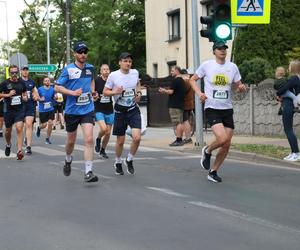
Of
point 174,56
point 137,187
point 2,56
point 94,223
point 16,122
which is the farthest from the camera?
point 2,56

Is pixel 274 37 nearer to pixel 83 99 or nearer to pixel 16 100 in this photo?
pixel 16 100

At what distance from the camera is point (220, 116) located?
9461mm

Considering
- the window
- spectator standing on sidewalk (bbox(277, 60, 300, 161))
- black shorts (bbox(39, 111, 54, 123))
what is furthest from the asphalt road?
the window

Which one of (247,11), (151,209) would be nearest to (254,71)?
(247,11)

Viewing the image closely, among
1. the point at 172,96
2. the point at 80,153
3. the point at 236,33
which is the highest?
the point at 236,33

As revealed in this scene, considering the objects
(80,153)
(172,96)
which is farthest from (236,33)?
(80,153)

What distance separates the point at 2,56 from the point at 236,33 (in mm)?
68865

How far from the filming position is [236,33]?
28.8 meters

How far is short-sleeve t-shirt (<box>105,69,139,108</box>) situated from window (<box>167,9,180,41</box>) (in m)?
25.8

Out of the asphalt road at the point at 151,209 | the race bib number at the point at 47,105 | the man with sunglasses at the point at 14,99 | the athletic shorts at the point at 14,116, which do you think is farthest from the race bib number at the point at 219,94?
the race bib number at the point at 47,105

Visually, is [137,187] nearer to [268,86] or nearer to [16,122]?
[16,122]

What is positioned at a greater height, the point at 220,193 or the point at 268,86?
the point at 268,86

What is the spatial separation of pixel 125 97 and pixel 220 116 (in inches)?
63.9

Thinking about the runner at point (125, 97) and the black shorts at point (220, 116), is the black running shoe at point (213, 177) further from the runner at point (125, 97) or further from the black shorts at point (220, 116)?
the runner at point (125, 97)
